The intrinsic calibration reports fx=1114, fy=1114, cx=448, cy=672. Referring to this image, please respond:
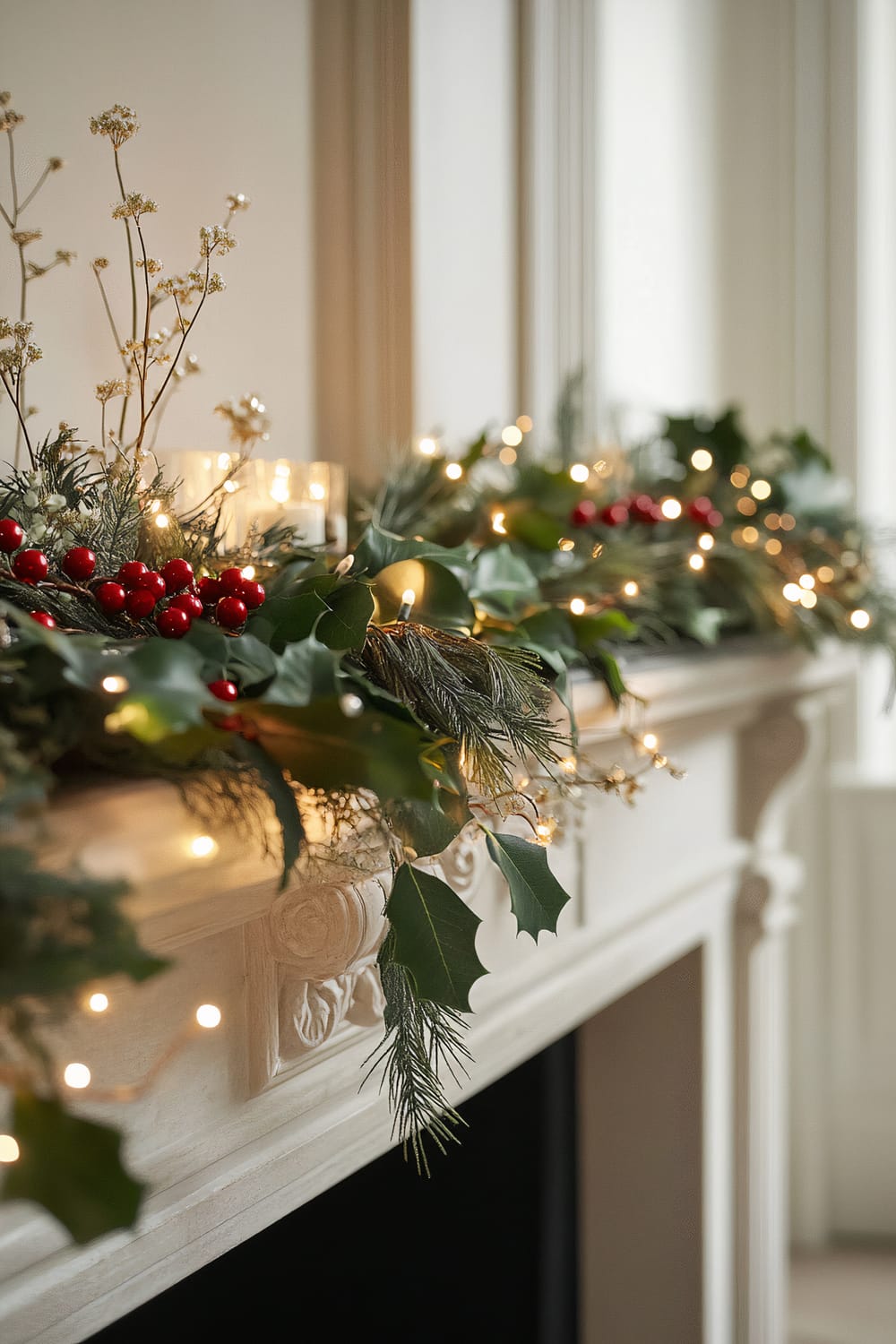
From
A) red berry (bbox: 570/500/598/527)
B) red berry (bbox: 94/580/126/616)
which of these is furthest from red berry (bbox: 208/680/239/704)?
red berry (bbox: 570/500/598/527)

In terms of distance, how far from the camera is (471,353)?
4.11ft

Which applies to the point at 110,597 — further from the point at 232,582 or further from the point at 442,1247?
the point at 442,1247

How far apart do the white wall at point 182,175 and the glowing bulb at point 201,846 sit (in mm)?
405

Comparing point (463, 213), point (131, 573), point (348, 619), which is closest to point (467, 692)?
point (348, 619)

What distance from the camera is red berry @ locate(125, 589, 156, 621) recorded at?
0.55 meters

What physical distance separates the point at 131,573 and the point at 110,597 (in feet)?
0.06

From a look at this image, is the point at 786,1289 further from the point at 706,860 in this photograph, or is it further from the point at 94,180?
the point at 94,180

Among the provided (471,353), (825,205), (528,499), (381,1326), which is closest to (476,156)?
(471,353)

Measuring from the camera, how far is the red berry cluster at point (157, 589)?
0.54 meters

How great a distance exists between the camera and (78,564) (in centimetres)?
56

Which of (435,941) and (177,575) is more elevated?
(177,575)

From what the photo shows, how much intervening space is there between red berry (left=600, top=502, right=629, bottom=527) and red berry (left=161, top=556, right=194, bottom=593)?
590mm

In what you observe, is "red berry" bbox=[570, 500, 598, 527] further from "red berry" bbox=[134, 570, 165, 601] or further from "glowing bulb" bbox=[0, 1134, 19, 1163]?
"glowing bulb" bbox=[0, 1134, 19, 1163]

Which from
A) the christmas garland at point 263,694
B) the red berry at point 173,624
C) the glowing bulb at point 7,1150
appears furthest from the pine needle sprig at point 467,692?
the glowing bulb at point 7,1150
